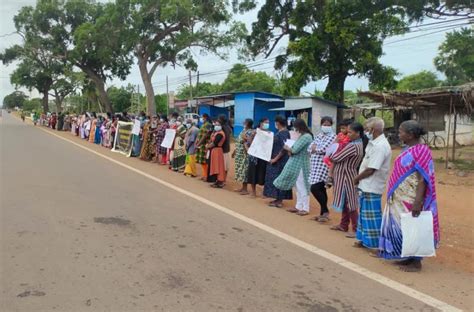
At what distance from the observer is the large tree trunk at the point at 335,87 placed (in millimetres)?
21984

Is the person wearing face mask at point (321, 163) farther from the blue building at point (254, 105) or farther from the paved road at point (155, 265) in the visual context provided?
the blue building at point (254, 105)

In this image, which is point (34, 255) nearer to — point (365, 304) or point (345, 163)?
point (365, 304)

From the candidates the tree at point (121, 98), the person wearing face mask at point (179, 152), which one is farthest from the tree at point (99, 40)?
the tree at point (121, 98)

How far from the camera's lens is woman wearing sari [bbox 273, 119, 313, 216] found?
7188mm

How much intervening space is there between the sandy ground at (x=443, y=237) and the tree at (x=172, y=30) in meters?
16.2

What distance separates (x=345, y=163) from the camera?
602 cm

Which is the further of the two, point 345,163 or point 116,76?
point 116,76

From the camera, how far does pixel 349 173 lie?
600 cm

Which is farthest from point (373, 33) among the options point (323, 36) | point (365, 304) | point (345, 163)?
point (365, 304)

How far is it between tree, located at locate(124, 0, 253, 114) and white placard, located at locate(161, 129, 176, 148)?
1233 cm

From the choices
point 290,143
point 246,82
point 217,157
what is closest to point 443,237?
point 290,143

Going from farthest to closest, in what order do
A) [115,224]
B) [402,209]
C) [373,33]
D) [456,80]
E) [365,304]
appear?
[456,80] → [373,33] → [115,224] → [402,209] → [365,304]

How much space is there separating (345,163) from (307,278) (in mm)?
2143

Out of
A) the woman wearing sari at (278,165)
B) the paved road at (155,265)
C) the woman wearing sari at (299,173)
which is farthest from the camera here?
the woman wearing sari at (278,165)
